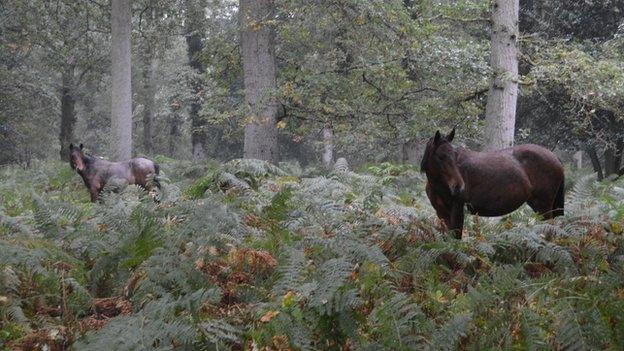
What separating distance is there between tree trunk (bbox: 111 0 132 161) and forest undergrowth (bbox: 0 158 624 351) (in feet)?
29.2

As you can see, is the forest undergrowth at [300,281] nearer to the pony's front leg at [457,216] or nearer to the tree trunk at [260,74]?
the pony's front leg at [457,216]

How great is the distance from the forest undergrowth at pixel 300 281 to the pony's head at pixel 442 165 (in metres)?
0.45

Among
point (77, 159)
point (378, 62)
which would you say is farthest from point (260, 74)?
point (77, 159)

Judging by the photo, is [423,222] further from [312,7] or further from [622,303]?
[312,7]

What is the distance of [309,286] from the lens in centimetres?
424

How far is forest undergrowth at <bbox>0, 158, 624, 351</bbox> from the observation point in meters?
3.80

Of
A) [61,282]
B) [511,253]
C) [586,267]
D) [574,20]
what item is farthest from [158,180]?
[574,20]

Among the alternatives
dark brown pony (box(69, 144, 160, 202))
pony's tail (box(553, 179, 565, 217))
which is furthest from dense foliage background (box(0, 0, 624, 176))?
pony's tail (box(553, 179, 565, 217))

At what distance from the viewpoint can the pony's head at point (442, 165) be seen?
627 centimetres

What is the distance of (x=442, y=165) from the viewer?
20.7 ft

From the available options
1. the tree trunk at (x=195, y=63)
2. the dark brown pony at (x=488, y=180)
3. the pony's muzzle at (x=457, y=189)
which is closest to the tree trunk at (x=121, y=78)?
the tree trunk at (x=195, y=63)

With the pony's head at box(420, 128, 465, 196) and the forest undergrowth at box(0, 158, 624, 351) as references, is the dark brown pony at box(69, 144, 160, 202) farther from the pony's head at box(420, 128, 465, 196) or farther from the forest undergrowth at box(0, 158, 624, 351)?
the pony's head at box(420, 128, 465, 196)

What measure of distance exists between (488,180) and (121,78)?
11735mm

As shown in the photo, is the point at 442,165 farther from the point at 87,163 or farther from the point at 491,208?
the point at 87,163
